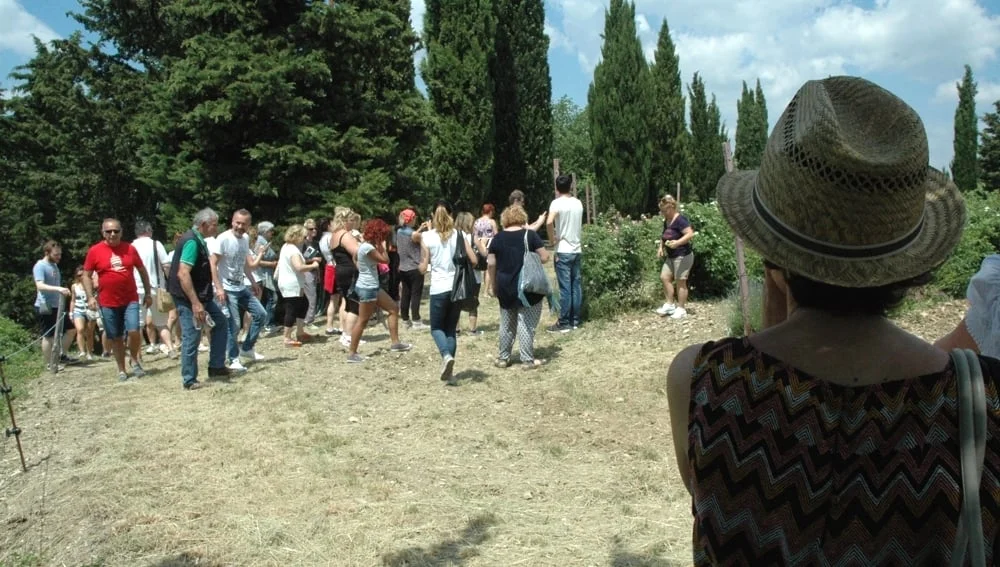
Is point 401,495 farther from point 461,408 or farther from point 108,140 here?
point 108,140

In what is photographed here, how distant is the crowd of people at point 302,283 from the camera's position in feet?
28.4

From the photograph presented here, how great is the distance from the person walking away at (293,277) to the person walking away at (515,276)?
3.58m

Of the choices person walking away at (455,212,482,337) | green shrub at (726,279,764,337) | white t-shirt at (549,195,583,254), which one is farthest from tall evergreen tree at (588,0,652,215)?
green shrub at (726,279,764,337)

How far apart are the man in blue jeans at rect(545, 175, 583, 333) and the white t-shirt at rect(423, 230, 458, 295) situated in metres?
1.96

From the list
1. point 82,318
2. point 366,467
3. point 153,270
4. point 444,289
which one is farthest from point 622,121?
point 366,467

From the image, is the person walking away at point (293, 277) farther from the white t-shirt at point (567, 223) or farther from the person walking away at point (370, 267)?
the white t-shirt at point (567, 223)

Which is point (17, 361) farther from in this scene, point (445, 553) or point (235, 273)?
point (445, 553)

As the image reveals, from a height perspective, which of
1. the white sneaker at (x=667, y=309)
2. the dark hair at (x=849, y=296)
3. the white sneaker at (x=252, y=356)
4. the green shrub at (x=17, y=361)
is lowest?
the green shrub at (x=17, y=361)

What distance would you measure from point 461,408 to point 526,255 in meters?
1.89

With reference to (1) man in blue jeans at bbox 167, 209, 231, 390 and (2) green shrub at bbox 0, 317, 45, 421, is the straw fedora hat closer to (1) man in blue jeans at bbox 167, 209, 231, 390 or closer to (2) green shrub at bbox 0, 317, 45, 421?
(1) man in blue jeans at bbox 167, 209, 231, 390

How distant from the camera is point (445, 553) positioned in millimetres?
4453

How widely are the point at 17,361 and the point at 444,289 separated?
819 centimetres

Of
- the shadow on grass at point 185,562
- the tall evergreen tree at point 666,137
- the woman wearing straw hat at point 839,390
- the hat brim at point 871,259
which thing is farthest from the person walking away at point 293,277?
the tall evergreen tree at point 666,137

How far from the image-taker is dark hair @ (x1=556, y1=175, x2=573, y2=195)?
404 inches
